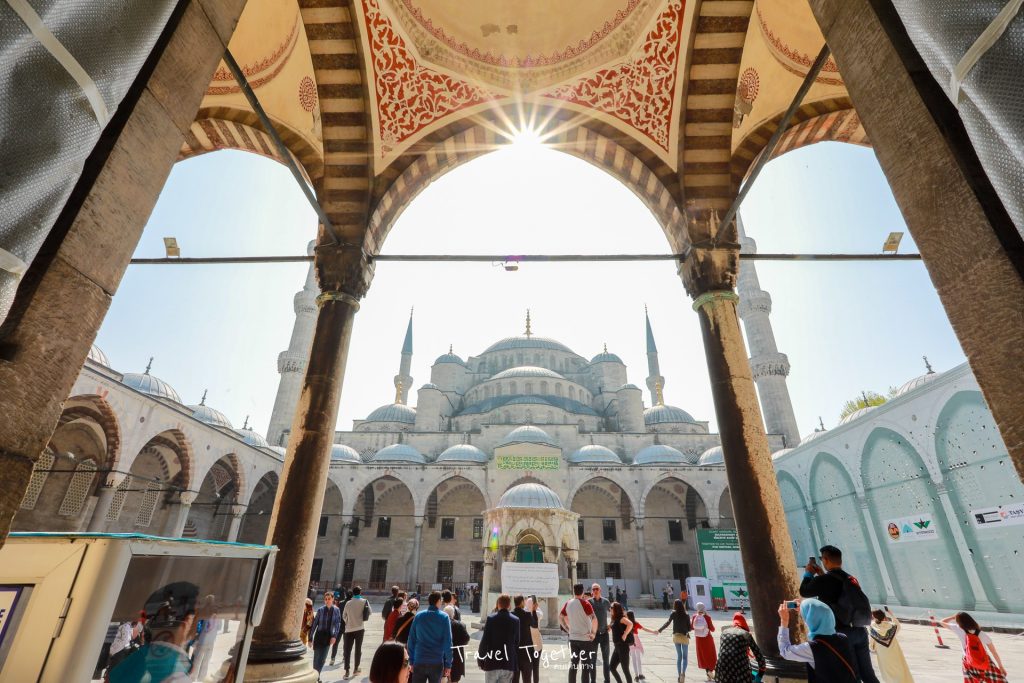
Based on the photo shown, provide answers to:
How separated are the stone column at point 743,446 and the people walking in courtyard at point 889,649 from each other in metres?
1.53

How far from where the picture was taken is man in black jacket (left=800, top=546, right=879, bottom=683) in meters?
2.79

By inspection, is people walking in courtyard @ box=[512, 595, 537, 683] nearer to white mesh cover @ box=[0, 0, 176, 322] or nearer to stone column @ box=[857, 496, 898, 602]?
white mesh cover @ box=[0, 0, 176, 322]

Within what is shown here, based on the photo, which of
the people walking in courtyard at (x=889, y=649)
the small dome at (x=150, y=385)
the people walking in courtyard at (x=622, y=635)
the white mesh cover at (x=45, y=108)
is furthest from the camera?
the small dome at (x=150, y=385)

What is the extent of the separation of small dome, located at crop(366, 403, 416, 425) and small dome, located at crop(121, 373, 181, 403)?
10.9 metres

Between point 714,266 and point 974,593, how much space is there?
1240cm

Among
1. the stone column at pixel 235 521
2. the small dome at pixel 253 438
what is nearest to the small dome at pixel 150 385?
the small dome at pixel 253 438

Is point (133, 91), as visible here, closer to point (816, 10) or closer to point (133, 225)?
point (133, 225)

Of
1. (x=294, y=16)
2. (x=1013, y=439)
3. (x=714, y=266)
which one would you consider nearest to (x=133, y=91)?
(x=1013, y=439)

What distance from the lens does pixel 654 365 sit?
34.2 meters

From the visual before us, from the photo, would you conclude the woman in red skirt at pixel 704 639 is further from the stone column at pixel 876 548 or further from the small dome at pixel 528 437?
the small dome at pixel 528 437

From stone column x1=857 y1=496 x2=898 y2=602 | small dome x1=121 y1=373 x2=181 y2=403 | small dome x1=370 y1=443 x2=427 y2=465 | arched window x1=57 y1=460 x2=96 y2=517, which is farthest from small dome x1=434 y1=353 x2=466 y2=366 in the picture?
stone column x1=857 y1=496 x2=898 y2=602

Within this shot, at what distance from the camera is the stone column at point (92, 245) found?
50.4 inches

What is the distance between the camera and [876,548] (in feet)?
46.2

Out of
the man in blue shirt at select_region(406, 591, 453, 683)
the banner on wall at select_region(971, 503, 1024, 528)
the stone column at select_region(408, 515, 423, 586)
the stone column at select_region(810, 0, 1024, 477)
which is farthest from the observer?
the stone column at select_region(408, 515, 423, 586)
